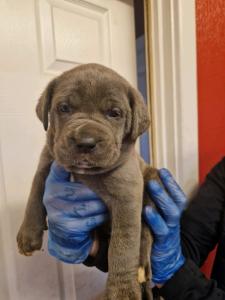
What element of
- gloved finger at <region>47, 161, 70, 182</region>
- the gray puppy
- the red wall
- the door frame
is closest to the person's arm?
the gray puppy

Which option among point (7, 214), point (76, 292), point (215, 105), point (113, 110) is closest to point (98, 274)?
point (76, 292)

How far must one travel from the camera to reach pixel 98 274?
1.12 m

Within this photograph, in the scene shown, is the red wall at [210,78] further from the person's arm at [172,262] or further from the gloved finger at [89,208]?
the gloved finger at [89,208]

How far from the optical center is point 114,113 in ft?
2.08

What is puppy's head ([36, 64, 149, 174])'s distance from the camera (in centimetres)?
57

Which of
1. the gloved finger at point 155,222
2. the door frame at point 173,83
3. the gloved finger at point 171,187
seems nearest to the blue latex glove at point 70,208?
the gloved finger at point 155,222

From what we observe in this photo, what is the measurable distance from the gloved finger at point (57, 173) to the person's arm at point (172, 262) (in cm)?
24

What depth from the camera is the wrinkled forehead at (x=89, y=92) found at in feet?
1.98

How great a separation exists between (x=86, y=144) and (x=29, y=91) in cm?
41

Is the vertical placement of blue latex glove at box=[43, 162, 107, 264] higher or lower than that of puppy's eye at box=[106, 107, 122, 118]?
lower

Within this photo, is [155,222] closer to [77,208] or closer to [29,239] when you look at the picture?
[77,208]

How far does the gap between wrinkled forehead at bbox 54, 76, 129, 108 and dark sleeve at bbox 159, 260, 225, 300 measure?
1.84 ft

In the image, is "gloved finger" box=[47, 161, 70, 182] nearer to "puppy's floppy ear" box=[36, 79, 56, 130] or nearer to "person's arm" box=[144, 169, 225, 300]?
"puppy's floppy ear" box=[36, 79, 56, 130]

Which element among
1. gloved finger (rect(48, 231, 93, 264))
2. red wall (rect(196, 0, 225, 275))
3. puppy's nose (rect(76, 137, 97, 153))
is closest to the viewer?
puppy's nose (rect(76, 137, 97, 153))
